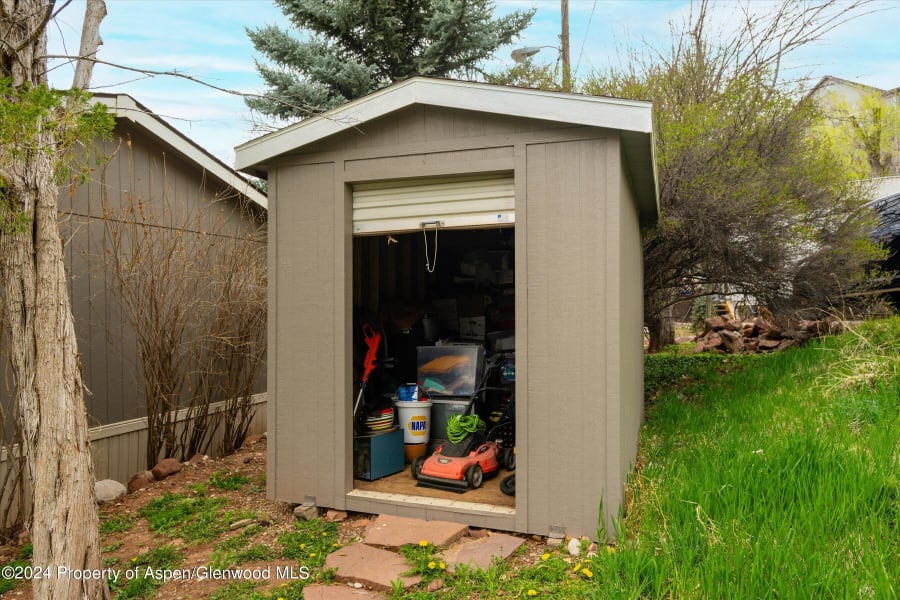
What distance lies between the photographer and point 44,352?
9.98 ft

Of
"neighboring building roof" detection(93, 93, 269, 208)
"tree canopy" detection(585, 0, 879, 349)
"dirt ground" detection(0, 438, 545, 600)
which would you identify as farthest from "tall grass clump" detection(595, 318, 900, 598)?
"neighboring building roof" detection(93, 93, 269, 208)

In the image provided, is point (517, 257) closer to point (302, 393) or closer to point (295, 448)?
point (302, 393)

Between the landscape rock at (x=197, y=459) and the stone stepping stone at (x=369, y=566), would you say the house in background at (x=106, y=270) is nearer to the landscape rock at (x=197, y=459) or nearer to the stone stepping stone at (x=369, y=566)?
the landscape rock at (x=197, y=459)

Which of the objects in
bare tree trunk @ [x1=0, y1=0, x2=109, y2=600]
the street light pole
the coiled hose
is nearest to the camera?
bare tree trunk @ [x1=0, y1=0, x2=109, y2=600]

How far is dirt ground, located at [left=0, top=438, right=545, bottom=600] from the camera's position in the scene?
358 centimetres

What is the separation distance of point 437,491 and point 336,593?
4.22ft

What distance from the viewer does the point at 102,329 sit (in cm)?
564

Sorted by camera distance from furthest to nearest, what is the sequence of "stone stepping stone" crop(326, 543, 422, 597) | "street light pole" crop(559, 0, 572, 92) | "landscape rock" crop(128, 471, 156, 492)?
"street light pole" crop(559, 0, 572, 92) < "landscape rock" crop(128, 471, 156, 492) < "stone stepping stone" crop(326, 543, 422, 597)

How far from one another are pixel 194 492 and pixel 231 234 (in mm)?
3103

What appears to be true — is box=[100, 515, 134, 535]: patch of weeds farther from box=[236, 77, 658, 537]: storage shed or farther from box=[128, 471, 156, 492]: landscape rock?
box=[236, 77, 658, 537]: storage shed

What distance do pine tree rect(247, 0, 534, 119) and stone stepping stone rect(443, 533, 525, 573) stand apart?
Result: 28.6 ft

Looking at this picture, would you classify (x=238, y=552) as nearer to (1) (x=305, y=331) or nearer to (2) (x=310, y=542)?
(2) (x=310, y=542)

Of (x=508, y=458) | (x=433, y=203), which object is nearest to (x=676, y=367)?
(x=508, y=458)

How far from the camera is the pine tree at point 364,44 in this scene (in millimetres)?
10828
